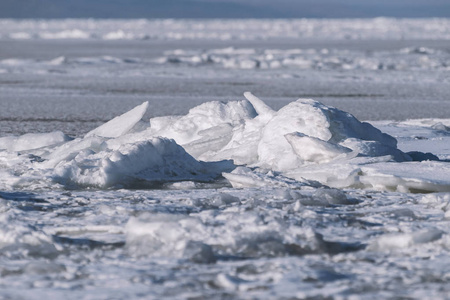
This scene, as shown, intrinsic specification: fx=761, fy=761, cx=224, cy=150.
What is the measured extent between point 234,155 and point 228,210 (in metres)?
1.51

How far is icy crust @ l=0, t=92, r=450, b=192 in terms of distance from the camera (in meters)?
4.46

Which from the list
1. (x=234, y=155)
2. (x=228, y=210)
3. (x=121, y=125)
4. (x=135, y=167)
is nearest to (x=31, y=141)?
(x=121, y=125)

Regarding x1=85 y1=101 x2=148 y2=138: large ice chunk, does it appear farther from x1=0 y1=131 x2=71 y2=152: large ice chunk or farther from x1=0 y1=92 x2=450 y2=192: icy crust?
x1=0 y1=131 x2=71 y2=152: large ice chunk

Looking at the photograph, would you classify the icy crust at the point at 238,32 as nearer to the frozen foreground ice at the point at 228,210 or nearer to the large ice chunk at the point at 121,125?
the large ice chunk at the point at 121,125

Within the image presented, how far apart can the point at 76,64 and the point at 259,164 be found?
13645 mm

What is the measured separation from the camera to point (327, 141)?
4875 millimetres

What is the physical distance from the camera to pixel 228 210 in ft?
12.0

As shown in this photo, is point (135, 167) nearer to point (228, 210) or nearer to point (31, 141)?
point (228, 210)

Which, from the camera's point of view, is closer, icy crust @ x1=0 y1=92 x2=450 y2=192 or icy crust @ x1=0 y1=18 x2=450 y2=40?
icy crust @ x1=0 y1=92 x2=450 y2=192

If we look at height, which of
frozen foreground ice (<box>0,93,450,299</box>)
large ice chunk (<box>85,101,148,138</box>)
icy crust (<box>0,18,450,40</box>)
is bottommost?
frozen foreground ice (<box>0,93,450,299</box>)

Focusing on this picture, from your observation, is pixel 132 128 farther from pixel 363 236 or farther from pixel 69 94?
pixel 69 94

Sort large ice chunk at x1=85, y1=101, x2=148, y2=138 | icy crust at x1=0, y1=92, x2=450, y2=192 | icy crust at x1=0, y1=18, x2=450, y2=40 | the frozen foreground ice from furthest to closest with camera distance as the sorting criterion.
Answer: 1. icy crust at x1=0, y1=18, x2=450, y2=40
2. large ice chunk at x1=85, y1=101, x2=148, y2=138
3. icy crust at x1=0, y1=92, x2=450, y2=192
4. the frozen foreground ice

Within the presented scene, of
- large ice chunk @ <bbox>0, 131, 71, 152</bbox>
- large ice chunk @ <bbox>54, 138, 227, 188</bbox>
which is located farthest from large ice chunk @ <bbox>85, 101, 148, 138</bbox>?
large ice chunk @ <bbox>54, 138, 227, 188</bbox>

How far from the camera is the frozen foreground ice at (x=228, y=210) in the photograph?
Result: 105 inches
